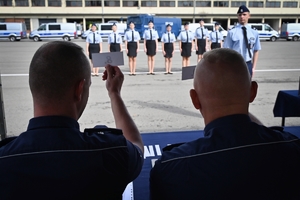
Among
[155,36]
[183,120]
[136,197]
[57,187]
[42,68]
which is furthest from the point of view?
[155,36]

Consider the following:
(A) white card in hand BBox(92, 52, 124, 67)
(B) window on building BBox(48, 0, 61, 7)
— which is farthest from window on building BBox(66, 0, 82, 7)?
(A) white card in hand BBox(92, 52, 124, 67)

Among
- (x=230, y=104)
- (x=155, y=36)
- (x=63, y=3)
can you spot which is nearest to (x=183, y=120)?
(x=230, y=104)

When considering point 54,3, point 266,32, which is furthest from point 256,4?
point 54,3

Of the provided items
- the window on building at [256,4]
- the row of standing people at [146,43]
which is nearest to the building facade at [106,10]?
the window on building at [256,4]

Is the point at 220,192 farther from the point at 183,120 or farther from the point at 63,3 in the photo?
the point at 63,3

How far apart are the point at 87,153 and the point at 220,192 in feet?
1.51

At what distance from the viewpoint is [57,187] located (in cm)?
98

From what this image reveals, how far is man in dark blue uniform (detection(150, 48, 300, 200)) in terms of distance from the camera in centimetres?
100

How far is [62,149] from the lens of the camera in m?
1.04

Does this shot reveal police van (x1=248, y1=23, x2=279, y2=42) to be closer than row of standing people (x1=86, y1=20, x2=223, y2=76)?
No

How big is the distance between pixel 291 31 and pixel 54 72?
30035mm

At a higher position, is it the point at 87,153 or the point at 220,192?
the point at 87,153

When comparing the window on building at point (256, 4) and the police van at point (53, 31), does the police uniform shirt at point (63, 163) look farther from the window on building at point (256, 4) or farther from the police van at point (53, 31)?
the police van at point (53, 31)

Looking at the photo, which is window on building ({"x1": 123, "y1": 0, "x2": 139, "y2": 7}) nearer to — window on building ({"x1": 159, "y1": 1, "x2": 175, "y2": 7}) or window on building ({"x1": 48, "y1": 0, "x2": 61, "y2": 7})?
window on building ({"x1": 159, "y1": 1, "x2": 175, "y2": 7})
